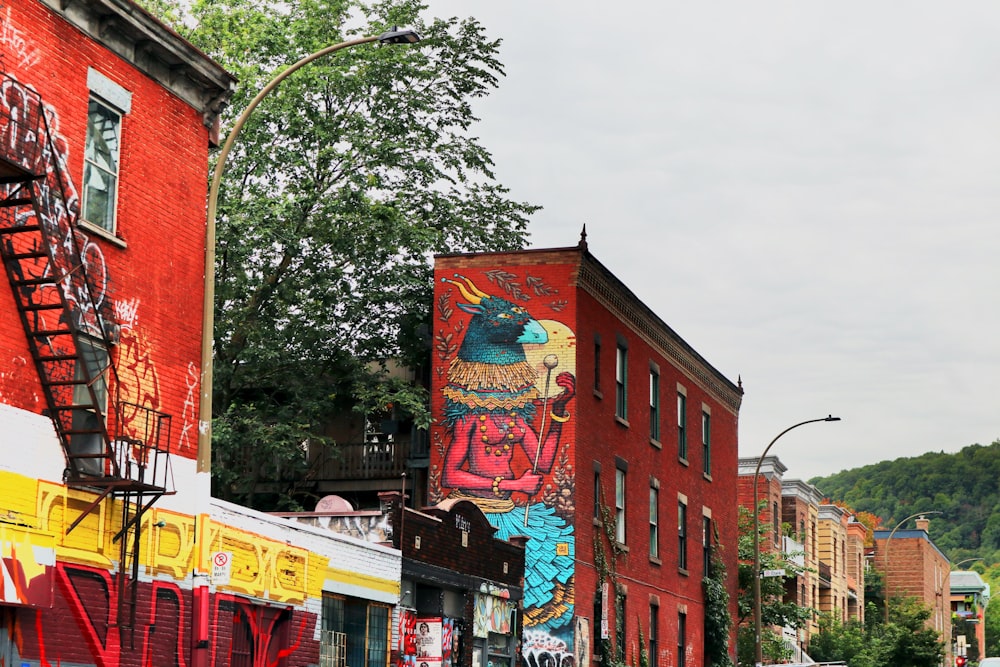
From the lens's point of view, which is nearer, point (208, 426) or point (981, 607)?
point (208, 426)

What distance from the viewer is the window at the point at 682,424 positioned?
1647 inches

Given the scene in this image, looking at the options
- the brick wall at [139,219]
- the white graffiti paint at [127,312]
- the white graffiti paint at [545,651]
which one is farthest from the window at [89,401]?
the white graffiti paint at [545,651]

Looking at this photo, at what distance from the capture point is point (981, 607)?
149m

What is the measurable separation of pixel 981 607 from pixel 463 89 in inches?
5065

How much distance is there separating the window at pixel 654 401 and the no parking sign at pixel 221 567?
2240cm

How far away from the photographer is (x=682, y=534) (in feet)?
137

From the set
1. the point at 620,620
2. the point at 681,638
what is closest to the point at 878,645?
the point at 681,638

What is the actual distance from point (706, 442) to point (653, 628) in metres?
8.39

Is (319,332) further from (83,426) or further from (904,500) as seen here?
(904,500)

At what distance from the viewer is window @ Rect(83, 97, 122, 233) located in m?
17.6

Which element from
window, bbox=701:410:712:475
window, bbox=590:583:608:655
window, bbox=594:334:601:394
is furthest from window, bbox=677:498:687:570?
window, bbox=594:334:601:394

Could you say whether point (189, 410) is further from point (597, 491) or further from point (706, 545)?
point (706, 545)

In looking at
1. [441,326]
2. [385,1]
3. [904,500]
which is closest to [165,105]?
[441,326]

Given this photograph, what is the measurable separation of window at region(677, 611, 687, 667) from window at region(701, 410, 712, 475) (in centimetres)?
522
